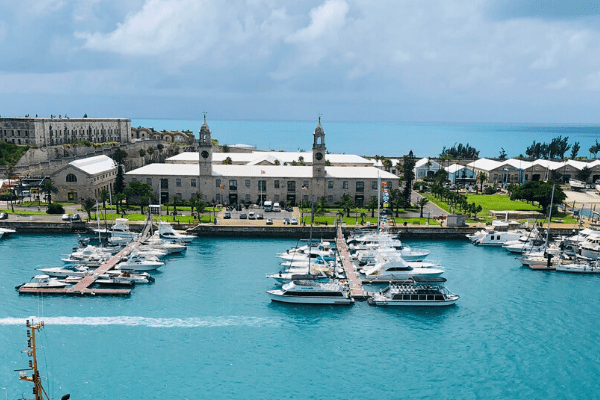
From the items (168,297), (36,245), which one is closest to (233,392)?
(168,297)

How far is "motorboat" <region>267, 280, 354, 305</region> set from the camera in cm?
4678

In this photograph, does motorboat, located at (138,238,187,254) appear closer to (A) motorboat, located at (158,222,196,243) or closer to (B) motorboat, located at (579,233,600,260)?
(A) motorboat, located at (158,222,196,243)

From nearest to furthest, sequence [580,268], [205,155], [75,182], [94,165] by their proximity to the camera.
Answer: [580,268], [75,182], [205,155], [94,165]

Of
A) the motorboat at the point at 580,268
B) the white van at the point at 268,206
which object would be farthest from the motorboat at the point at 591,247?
the white van at the point at 268,206

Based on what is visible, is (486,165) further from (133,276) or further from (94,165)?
(133,276)

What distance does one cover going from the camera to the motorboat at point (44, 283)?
160 feet

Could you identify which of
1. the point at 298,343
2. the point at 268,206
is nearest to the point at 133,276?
the point at 298,343

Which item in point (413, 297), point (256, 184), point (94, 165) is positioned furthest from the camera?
point (94, 165)

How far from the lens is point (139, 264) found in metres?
54.9

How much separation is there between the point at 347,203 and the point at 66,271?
38582 mm

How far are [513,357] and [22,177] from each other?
288ft

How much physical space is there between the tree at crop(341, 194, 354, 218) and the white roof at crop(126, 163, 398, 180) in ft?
20.4

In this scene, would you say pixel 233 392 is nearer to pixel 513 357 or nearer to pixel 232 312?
pixel 232 312

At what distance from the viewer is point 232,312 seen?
44.8 meters
